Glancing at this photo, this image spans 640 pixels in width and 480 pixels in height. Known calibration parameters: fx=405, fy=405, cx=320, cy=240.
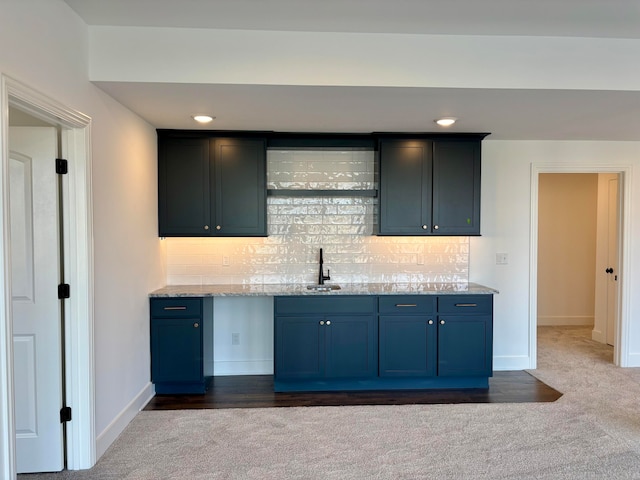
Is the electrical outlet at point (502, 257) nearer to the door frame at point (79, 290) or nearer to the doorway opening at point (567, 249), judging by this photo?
the doorway opening at point (567, 249)

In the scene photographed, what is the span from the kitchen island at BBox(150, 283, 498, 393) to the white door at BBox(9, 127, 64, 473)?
1215mm

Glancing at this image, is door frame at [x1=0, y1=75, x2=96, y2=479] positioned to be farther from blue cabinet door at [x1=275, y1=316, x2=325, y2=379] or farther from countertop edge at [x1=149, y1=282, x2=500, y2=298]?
blue cabinet door at [x1=275, y1=316, x2=325, y2=379]

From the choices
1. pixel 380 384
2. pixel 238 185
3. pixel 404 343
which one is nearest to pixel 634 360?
pixel 404 343

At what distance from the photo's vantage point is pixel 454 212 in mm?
3840

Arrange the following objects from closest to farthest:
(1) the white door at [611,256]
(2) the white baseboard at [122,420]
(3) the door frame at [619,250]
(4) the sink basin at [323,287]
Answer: (2) the white baseboard at [122,420] → (4) the sink basin at [323,287] → (3) the door frame at [619,250] → (1) the white door at [611,256]

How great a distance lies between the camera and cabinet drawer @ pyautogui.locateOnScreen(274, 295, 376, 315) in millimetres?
3592

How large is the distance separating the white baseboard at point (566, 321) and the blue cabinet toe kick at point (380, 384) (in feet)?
9.99

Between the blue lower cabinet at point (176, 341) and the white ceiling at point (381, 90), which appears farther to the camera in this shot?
the blue lower cabinet at point (176, 341)

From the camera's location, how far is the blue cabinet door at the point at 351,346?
11.9 feet

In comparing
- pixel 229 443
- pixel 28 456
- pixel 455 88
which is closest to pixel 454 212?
pixel 455 88

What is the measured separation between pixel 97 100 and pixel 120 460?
226cm

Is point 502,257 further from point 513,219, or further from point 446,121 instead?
point 446,121

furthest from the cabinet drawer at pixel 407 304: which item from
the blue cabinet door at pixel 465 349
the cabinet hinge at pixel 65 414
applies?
the cabinet hinge at pixel 65 414

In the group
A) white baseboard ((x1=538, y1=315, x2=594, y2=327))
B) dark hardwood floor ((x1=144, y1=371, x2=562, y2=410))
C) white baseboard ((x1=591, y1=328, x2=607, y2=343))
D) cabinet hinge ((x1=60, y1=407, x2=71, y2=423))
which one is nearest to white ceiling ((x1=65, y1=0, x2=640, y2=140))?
cabinet hinge ((x1=60, y1=407, x2=71, y2=423))
